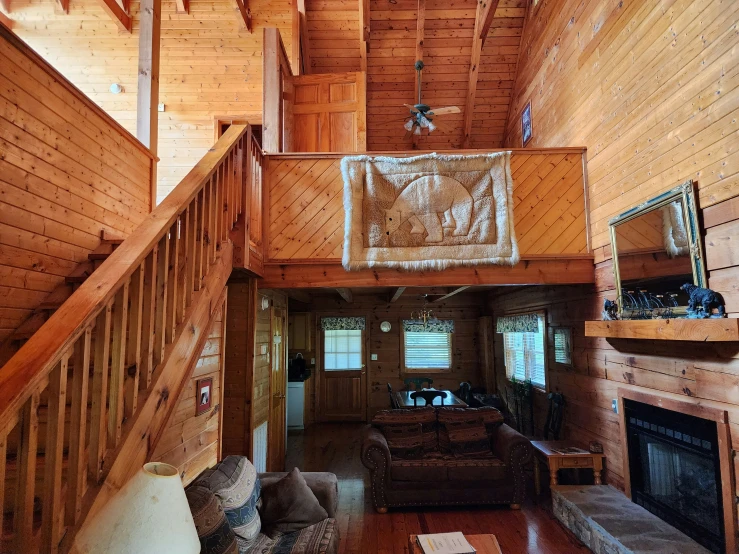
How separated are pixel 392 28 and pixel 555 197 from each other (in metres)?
4.00

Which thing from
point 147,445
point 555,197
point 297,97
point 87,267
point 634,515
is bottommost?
point 634,515

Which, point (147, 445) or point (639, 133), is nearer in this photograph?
point (147, 445)

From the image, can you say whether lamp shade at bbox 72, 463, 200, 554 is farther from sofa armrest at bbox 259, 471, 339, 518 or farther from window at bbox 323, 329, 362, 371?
Answer: window at bbox 323, 329, 362, 371

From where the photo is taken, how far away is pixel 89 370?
1.91 meters

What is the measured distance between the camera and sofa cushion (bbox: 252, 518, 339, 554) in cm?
271

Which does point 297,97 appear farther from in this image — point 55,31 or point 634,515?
point 634,515

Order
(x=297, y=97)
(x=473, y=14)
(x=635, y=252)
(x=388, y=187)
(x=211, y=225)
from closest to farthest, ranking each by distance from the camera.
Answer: (x=211, y=225), (x=635, y=252), (x=388, y=187), (x=297, y=97), (x=473, y=14)

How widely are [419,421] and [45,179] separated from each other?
12.5ft

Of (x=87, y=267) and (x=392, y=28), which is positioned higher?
(x=392, y=28)

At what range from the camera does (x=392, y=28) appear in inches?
Result: 256

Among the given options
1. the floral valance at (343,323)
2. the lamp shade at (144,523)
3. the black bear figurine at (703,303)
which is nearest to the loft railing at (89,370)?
the lamp shade at (144,523)

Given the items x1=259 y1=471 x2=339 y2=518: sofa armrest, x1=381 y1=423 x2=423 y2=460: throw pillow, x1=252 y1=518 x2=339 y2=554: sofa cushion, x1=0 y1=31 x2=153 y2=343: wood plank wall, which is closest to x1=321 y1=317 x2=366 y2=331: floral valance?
x1=381 y1=423 x2=423 y2=460: throw pillow

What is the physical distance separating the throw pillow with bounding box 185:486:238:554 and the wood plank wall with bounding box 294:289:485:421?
20.7ft

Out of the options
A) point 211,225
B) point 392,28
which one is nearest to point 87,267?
point 211,225
